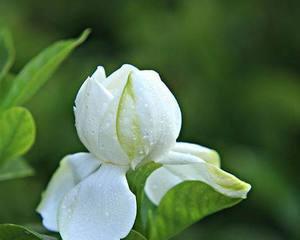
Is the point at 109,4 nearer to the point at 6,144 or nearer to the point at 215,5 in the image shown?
the point at 215,5

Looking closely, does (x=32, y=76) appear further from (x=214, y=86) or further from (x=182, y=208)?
(x=214, y=86)

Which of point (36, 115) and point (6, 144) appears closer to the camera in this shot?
point (6, 144)

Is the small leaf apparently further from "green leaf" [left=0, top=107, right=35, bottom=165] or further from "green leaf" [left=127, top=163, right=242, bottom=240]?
"green leaf" [left=0, top=107, right=35, bottom=165]

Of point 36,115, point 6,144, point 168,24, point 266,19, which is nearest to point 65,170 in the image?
point 6,144

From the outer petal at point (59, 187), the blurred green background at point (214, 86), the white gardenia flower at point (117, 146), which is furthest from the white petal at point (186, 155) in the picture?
the blurred green background at point (214, 86)

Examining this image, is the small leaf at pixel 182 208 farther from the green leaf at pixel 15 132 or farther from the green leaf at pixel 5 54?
the green leaf at pixel 5 54
